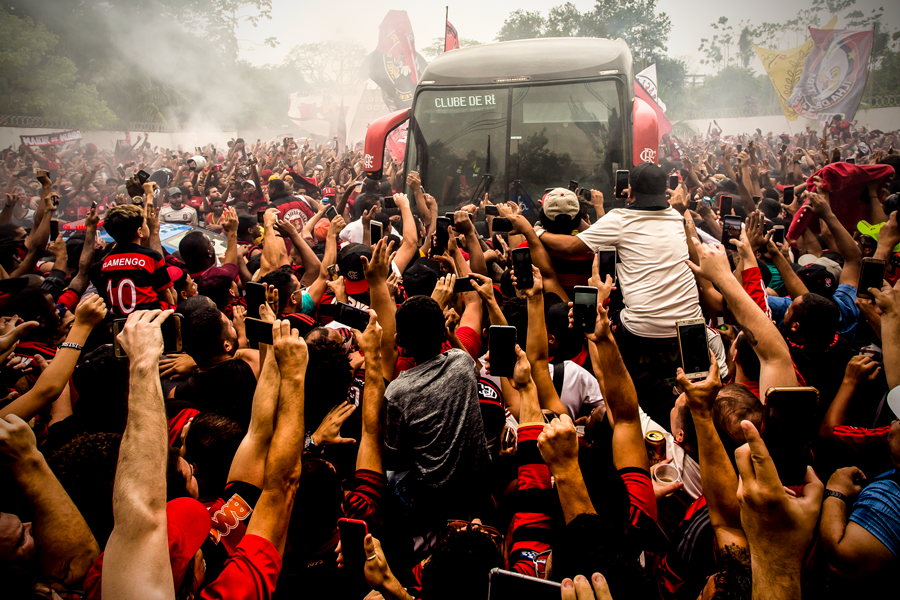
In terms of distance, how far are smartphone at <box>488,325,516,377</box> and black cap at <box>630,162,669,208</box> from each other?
1821 mm

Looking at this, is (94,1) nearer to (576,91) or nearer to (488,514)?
(576,91)

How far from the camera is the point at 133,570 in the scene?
119 centimetres

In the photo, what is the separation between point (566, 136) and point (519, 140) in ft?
1.93

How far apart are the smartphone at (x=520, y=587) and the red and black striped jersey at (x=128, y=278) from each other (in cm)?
339

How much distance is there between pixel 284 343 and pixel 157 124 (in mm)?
30166

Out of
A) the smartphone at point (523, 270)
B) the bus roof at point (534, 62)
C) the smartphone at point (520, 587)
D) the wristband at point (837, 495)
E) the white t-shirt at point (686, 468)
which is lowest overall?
the white t-shirt at point (686, 468)

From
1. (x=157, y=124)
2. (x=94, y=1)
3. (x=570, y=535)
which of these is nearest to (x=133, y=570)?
(x=570, y=535)

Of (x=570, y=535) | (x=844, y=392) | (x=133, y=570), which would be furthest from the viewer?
(x=844, y=392)

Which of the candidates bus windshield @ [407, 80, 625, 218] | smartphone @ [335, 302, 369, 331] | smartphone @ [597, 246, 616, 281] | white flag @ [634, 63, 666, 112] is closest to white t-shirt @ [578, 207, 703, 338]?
smartphone @ [597, 246, 616, 281]

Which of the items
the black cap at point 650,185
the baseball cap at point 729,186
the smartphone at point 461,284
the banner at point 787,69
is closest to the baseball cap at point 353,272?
the smartphone at point 461,284

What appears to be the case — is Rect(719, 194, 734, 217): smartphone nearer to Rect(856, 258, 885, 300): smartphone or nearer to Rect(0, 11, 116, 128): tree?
Rect(856, 258, 885, 300): smartphone

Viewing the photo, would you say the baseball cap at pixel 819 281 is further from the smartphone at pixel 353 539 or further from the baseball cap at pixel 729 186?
the baseball cap at pixel 729 186

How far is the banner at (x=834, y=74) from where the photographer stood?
15.8 meters

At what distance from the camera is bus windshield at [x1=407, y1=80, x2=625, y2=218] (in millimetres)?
6258
